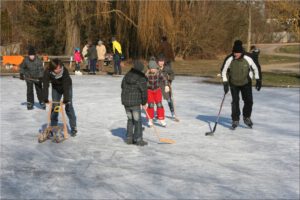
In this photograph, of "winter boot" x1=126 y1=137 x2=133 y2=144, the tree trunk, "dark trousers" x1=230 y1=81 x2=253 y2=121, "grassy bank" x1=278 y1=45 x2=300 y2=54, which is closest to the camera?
"winter boot" x1=126 y1=137 x2=133 y2=144

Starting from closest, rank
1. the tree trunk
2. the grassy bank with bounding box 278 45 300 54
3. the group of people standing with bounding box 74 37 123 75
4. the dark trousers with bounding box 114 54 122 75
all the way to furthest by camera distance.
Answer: the dark trousers with bounding box 114 54 122 75 < the group of people standing with bounding box 74 37 123 75 < the tree trunk < the grassy bank with bounding box 278 45 300 54

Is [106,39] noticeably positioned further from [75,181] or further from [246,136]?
[75,181]

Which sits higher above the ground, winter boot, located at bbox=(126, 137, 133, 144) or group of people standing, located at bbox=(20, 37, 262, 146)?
group of people standing, located at bbox=(20, 37, 262, 146)

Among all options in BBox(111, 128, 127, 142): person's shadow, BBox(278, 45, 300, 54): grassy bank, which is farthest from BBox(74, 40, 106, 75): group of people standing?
BBox(278, 45, 300, 54): grassy bank

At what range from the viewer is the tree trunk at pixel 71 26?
88.8 feet

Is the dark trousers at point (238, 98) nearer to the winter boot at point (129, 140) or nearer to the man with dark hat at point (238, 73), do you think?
the man with dark hat at point (238, 73)

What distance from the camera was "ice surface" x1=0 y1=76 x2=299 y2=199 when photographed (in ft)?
19.7

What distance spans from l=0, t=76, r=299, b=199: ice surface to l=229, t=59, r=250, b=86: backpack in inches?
38.4

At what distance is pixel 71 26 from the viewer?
92.4ft

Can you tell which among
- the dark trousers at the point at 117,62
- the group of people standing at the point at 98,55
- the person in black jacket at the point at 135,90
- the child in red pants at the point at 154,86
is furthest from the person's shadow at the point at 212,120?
the group of people standing at the point at 98,55

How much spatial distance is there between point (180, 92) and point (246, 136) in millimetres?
6856

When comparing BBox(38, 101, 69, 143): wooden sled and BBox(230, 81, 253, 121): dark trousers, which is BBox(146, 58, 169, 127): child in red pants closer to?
BBox(230, 81, 253, 121): dark trousers

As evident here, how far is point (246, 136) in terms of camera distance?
9312 mm

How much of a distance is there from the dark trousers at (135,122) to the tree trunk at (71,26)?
19571 millimetres
